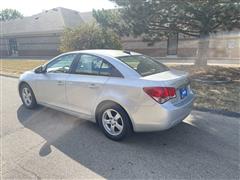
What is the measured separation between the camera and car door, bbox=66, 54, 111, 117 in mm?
3928

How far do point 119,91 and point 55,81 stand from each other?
172 centimetres

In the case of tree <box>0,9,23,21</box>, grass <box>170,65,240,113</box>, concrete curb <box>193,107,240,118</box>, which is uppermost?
tree <box>0,9,23,21</box>

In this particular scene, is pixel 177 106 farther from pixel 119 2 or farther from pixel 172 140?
pixel 119 2

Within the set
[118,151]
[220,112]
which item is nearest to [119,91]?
[118,151]

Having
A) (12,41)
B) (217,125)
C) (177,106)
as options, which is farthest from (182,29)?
(12,41)

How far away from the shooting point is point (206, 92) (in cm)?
658

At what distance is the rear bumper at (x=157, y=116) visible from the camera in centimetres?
334

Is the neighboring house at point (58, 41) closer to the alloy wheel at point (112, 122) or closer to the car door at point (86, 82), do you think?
the car door at point (86, 82)

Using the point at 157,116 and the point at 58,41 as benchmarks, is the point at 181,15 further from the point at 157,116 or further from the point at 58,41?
the point at 58,41

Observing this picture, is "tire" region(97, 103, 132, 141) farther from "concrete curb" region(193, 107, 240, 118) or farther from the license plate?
"concrete curb" region(193, 107, 240, 118)

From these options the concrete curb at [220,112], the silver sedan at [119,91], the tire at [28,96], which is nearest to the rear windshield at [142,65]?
the silver sedan at [119,91]

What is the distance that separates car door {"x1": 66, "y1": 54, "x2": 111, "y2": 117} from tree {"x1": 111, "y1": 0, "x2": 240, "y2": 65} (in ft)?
15.3

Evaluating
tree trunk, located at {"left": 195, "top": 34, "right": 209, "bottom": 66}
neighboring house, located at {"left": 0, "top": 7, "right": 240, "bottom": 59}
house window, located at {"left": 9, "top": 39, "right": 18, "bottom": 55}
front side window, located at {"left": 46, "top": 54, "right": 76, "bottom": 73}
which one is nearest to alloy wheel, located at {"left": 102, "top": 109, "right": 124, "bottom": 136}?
front side window, located at {"left": 46, "top": 54, "right": 76, "bottom": 73}

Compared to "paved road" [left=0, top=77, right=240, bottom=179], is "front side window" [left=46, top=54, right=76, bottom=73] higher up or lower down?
higher up
